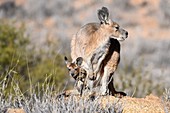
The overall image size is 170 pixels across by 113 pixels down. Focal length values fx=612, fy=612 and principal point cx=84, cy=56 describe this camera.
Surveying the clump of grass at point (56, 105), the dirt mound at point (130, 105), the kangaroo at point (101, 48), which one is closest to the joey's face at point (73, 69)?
the kangaroo at point (101, 48)

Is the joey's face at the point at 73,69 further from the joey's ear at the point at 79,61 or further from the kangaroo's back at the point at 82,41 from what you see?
the kangaroo's back at the point at 82,41

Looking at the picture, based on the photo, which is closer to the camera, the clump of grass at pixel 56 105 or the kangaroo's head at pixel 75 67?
the clump of grass at pixel 56 105

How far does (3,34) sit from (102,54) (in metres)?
7.85

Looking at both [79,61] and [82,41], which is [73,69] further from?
[82,41]

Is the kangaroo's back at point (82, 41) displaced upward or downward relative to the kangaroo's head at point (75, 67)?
upward

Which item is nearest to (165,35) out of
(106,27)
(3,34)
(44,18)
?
(44,18)

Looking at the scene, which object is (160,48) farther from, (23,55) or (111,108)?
(111,108)

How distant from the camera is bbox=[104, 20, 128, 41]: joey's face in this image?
9.86 metres

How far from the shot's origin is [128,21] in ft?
103

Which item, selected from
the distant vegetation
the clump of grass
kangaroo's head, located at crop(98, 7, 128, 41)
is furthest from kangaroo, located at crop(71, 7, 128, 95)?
the distant vegetation

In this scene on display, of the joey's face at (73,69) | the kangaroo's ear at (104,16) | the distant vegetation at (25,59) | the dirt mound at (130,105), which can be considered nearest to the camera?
the dirt mound at (130,105)

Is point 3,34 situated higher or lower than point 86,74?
higher

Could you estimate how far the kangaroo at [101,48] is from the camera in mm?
9469

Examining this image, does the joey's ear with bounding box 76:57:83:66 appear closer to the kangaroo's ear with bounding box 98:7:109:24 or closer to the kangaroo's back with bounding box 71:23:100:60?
the kangaroo's back with bounding box 71:23:100:60
